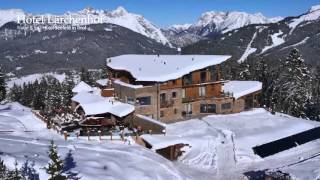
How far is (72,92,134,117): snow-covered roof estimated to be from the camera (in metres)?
48.0

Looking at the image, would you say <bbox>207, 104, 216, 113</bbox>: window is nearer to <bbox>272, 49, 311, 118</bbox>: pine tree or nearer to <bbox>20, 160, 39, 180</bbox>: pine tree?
<bbox>272, 49, 311, 118</bbox>: pine tree

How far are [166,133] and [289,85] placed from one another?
32.8 meters

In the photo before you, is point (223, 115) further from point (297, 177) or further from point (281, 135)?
point (297, 177)

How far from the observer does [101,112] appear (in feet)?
160

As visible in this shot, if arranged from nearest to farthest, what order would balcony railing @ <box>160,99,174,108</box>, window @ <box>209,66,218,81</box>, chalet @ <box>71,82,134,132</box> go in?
chalet @ <box>71,82,134,132</box> < balcony railing @ <box>160,99,174,108</box> < window @ <box>209,66,218,81</box>

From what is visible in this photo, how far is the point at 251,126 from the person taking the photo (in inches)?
1885

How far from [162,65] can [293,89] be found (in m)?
23.5

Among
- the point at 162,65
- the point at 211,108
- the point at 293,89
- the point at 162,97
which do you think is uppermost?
the point at 162,65

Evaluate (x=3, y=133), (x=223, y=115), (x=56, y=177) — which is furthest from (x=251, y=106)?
(x=56, y=177)

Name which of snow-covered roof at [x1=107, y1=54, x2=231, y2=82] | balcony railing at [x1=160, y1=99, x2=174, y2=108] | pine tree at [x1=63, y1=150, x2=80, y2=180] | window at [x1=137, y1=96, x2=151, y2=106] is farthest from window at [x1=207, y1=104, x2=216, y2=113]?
pine tree at [x1=63, y1=150, x2=80, y2=180]

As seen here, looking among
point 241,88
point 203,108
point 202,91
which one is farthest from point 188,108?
point 241,88

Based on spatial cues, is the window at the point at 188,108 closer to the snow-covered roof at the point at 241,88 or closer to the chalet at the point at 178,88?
the chalet at the point at 178,88

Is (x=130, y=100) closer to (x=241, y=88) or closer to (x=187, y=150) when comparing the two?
(x=187, y=150)

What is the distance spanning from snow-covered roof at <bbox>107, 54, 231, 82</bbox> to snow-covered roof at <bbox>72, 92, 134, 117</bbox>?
333 cm
